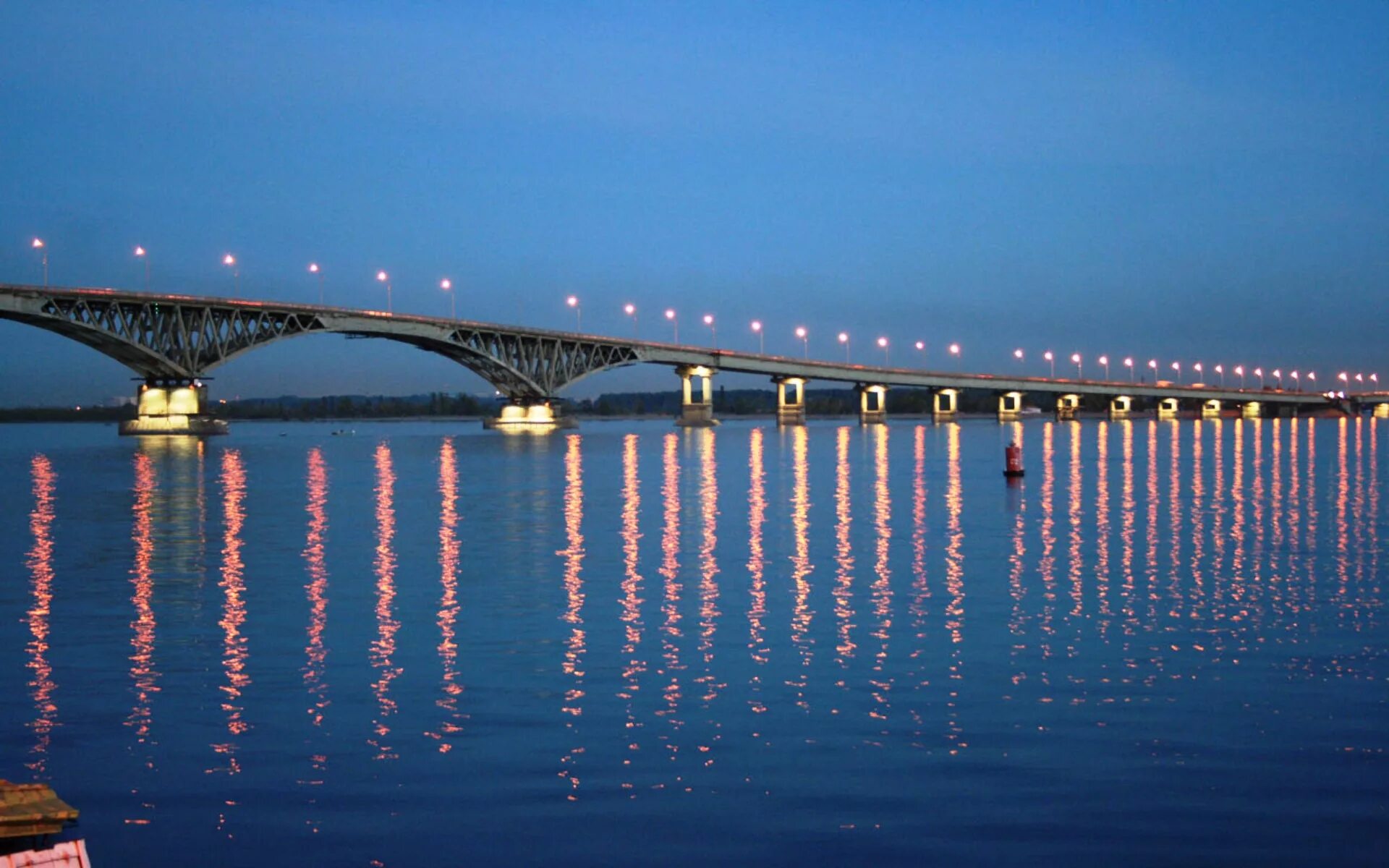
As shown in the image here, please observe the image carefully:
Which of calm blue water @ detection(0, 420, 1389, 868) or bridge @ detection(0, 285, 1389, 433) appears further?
bridge @ detection(0, 285, 1389, 433)

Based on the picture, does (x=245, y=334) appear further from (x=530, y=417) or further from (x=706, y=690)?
(x=706, y=690)

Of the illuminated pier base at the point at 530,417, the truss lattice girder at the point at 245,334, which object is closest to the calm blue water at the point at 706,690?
the truss lattice girder at the point at 245,334

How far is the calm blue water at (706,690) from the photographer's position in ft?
31.1

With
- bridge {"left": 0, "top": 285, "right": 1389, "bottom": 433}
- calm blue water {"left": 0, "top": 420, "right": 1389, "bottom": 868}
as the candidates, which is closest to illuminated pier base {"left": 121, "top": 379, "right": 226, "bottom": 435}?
bridge {"left": 0, "top": 285, "right": 1389, "bottom": 433}

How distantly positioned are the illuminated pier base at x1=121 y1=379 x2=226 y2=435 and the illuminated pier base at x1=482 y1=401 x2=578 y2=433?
37.2 m

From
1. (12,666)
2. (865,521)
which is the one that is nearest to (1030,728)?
(12,666)

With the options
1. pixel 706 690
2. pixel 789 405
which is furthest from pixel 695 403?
pixel 706 690

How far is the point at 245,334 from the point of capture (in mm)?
126375

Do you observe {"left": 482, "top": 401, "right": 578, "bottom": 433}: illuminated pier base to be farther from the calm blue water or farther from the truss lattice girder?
the calm blue water

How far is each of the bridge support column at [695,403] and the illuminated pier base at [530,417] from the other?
17218 mm

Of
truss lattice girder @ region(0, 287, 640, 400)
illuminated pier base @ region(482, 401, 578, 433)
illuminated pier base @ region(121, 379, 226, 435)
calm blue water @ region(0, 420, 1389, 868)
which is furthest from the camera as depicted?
illuminated pier base @ region(482, 401, 578, 433)

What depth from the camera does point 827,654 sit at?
1552cm

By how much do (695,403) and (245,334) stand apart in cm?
6548

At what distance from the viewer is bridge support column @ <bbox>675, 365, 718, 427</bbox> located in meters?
172
